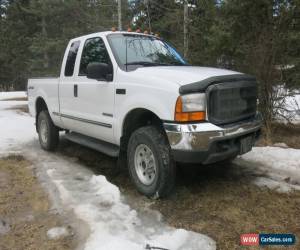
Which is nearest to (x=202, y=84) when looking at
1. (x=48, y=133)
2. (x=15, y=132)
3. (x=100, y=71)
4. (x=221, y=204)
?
(x=221, y=204)

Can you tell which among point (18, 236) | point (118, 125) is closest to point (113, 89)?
point (118, 125)

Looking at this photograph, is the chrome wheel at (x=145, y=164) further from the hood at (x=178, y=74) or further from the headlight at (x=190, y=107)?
the hood at (x=178, y=74)

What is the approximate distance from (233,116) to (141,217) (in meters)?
1.63

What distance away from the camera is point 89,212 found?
412 centimetres

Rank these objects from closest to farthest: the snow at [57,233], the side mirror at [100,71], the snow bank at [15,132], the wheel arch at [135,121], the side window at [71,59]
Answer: the snow at [57,233], the wheel arch at [135,121], the side mirror at [100,71], the side window at [71,59], the snow bank at [15,132]

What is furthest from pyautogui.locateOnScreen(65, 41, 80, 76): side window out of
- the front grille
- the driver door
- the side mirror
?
the front grille

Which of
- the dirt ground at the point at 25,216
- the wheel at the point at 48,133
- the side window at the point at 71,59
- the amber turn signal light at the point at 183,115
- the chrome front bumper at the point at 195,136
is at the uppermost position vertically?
the side window at the point at 71,59

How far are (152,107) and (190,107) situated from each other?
504mm

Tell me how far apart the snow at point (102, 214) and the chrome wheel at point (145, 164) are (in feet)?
1.22

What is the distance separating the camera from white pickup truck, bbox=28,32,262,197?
4.05m

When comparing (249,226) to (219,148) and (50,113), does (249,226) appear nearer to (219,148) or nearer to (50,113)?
(219,148)

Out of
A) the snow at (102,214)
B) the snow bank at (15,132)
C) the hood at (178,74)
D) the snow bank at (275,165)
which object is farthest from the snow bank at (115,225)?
the snow bank at (15,132)

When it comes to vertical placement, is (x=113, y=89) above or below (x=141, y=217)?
above

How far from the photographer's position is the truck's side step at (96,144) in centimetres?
518
